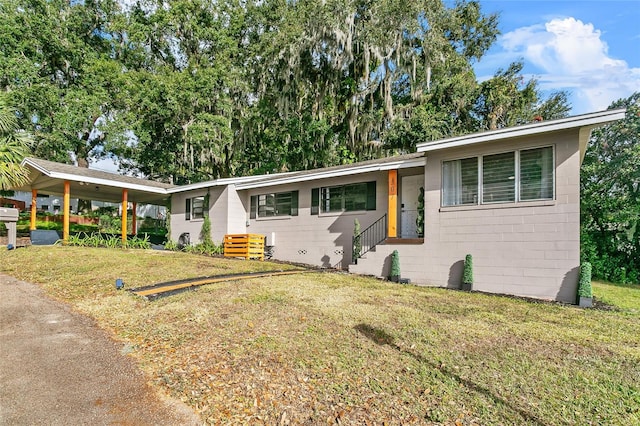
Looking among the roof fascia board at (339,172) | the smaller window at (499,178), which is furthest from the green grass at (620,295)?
the roof fascia board at (339,172)

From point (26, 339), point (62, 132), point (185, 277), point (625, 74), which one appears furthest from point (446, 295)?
point (62, 132)

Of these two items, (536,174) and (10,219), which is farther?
(10,219)

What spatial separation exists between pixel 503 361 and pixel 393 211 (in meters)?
6.21

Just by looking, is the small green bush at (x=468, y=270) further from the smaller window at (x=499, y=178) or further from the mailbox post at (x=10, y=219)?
the mailbox post at (x=10, y=219)

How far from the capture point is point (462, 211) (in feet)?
27.2

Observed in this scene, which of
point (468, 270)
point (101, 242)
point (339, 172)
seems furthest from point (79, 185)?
point (468, 270)

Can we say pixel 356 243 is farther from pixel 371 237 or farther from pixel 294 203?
pixel 294 203

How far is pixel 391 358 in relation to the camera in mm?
3584

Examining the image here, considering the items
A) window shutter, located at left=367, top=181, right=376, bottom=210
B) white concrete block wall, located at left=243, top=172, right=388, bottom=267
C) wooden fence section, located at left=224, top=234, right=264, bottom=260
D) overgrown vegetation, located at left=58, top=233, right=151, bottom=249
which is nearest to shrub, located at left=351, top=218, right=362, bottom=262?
white concrete block wall, located at left=243, top=172, right=388, bottom=267

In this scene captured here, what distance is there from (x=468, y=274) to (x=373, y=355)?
5.11m

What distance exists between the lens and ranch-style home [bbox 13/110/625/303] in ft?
23.2

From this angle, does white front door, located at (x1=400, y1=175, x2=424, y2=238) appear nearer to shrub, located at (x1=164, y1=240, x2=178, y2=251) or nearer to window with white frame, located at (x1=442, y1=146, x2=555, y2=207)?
window with white frame, located at (x1=442, y1=146, x2=555, y2=207)

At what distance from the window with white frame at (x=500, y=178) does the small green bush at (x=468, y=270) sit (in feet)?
4.45

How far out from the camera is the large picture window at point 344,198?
35.2ft
